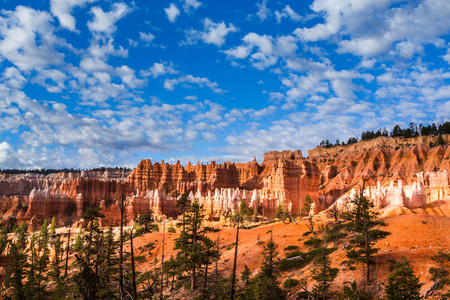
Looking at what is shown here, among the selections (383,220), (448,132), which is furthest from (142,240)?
(448,132)

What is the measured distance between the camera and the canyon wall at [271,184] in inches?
3701

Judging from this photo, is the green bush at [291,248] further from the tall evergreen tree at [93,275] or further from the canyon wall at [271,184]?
the canyon wall at [271,184]

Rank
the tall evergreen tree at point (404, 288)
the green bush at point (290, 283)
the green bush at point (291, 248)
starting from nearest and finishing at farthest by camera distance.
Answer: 1. the tall evergreen tree at point (404, 288)
2. the green bush at point (290, 283)
3. the green bush at point (291, 248)

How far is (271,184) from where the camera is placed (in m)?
101

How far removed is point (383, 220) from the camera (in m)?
46.7

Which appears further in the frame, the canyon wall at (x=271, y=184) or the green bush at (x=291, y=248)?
the canyon wall at (x=271, y=184)

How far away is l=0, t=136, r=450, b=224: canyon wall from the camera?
308 ft

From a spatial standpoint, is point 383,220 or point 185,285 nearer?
point 185,285

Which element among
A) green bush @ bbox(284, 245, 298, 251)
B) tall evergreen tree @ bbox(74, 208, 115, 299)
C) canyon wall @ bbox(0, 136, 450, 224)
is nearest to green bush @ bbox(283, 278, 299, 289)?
green bush @ bbox(284, 245, 298, 251)

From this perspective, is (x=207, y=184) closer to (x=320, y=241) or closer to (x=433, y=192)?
(x=433, y=192)

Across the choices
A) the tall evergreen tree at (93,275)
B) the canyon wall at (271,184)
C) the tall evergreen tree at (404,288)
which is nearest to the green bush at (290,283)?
the tall evergreen tree at (404,288)

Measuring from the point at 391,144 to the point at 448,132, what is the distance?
23.0 meters

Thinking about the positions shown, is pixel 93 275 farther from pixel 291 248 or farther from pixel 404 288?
pixel 291 248

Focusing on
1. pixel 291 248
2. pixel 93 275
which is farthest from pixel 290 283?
pixel 93 275
